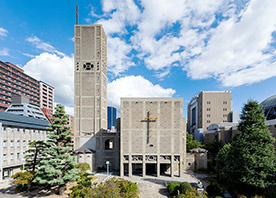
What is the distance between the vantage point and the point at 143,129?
31.5 metres

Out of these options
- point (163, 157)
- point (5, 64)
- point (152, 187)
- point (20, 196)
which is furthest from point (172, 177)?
point (5, 64)

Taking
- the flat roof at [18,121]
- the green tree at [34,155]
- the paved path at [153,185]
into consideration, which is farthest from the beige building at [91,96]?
the green tree at [34,155]

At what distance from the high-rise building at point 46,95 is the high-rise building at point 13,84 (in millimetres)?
2713

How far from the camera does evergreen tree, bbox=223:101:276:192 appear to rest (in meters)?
18.4

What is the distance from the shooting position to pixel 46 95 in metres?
90.0

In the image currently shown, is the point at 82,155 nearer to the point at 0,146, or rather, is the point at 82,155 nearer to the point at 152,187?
the point at 0,146

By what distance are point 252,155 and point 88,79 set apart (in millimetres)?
37511

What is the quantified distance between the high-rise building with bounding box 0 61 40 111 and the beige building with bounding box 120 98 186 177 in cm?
5094

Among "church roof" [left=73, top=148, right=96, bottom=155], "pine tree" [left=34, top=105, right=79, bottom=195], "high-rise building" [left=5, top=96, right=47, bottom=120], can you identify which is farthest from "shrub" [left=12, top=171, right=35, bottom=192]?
"high-rise building" [left=5, top=96, right=47, bottom=120]

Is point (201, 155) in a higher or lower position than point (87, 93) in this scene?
lower

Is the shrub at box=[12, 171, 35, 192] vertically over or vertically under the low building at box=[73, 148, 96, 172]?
over

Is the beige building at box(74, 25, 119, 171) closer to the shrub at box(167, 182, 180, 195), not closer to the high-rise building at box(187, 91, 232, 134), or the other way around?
the shrub at box(167, 182, 180, 195)

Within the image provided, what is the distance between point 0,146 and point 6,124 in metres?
4.37

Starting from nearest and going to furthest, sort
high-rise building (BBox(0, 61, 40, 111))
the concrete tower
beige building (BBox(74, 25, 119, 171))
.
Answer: beige building (BBox(74, 25, 119, 171))
the concrete tower
high-rise building (BBox(0, 61, 40, 111))
